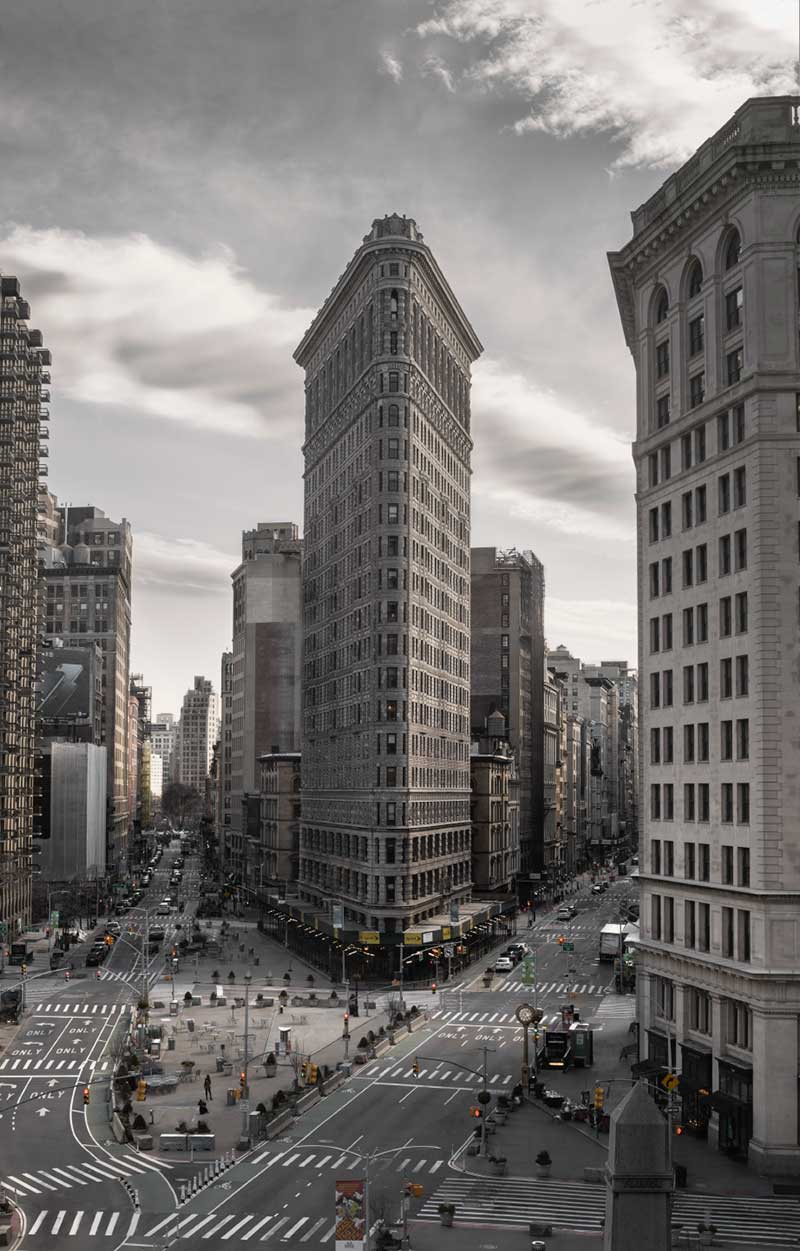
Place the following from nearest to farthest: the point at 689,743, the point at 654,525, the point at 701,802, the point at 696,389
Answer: the point at 701,802
the point at 689,743
the point at 696,389
the point at 654,525

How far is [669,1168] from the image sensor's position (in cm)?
2375

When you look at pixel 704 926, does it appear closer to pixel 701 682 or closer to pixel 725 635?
pixel 701 682

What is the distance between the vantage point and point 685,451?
73.0 m

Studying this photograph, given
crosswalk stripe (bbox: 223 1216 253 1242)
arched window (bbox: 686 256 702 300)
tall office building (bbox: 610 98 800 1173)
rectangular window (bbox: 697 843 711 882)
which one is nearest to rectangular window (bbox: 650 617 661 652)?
tall office building (bbox: 610 98 800 1173)

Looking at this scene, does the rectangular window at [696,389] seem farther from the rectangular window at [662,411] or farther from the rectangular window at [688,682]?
the rectangular window at [688,682]

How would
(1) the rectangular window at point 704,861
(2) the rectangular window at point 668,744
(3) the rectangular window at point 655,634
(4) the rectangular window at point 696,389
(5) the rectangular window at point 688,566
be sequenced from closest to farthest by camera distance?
1. (1) the rectangular window at point 704,861
2. (5) the rectangular window at point 688,566
3. (4) the rectangular window at point 696,389
4. (2) the rectangular window at point 668,744
5. (3) the rectangular window at point 655,634

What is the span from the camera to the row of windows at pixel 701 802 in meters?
64.8

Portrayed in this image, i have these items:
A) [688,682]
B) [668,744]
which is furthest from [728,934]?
[688,682]

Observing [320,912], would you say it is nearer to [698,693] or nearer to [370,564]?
[370,564]

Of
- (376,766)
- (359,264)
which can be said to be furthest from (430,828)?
(359,264)

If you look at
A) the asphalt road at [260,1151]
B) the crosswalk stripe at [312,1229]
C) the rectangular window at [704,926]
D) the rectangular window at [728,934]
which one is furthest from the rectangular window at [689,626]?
the crosswalk stripe at [312,1229]

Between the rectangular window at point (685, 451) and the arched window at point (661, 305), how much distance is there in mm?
8584

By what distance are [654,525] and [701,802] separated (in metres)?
17.0

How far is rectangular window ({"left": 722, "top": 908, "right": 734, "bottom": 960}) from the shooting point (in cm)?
6438
